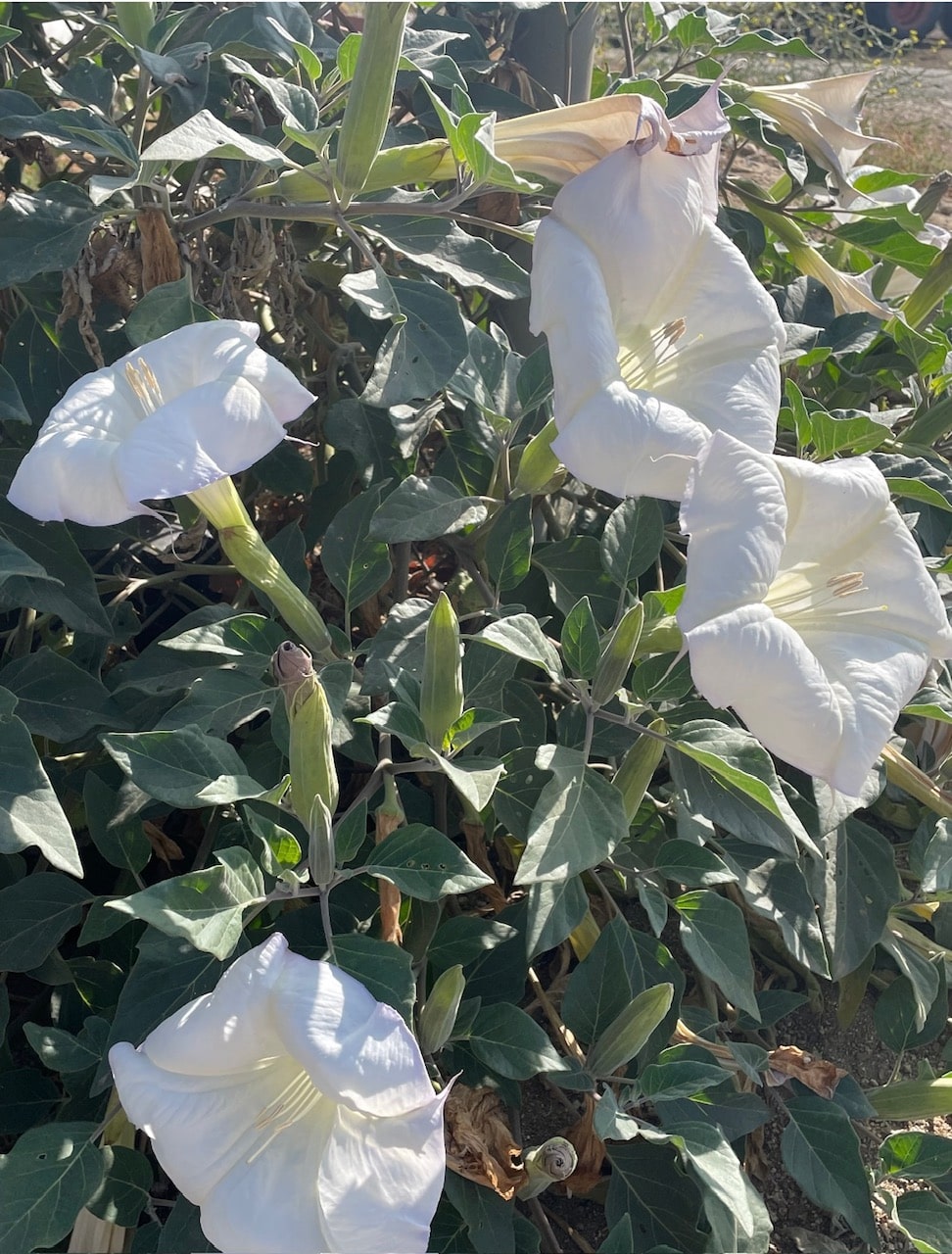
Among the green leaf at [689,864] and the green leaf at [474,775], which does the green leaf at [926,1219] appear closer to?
the green leaf at [689,864]

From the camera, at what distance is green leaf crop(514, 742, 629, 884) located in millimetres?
895

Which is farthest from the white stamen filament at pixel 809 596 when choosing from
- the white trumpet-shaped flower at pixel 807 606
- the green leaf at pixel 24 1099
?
the green leaf at pixel 24 1099

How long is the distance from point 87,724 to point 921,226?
1.28m

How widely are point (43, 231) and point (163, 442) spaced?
17.6 inches

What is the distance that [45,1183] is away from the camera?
36.2 inches

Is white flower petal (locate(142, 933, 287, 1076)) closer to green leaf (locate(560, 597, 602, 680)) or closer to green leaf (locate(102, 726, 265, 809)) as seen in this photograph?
green leaf (locate(102, 726, 265, 809))

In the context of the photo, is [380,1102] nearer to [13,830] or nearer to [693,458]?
[13,830]

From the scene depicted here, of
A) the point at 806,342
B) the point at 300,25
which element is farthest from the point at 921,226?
the point at 300,25

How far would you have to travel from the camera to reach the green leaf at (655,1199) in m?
1.11

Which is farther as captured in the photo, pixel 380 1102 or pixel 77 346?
pixel 77 346

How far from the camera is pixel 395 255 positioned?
1483 millimetres

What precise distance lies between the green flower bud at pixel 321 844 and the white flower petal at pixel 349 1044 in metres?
0.14

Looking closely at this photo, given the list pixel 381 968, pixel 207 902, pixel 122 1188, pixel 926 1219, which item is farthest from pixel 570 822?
pixel 926 1219

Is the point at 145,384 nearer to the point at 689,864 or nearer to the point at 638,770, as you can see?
the point at 638,770
